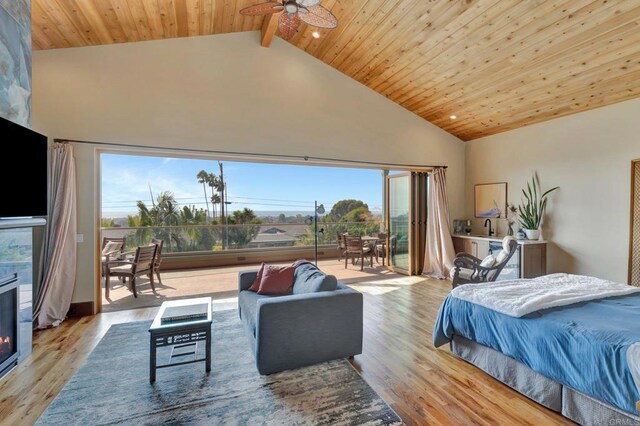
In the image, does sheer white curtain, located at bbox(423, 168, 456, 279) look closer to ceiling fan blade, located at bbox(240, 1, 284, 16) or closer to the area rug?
the area rug

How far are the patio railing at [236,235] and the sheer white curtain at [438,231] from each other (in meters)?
1.82

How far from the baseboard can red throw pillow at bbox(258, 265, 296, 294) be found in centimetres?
249

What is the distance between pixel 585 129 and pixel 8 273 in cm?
712

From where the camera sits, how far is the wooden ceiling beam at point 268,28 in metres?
4.17

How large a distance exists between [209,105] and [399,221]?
4.52 m

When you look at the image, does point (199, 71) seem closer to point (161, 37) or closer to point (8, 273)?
point (161, 37)

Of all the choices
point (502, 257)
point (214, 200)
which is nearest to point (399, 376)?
point (502, 257)

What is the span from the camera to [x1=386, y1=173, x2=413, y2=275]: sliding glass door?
6.44 meters

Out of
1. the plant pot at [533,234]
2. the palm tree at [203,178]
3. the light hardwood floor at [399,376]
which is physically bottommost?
the light hardwood floor at [399,376]

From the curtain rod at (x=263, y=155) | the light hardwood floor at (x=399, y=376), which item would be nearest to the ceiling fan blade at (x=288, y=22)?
the curtain rod at (x=263, y=155)

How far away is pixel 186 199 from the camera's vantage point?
6934 mm

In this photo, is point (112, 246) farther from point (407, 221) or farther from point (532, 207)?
point (532, 207)

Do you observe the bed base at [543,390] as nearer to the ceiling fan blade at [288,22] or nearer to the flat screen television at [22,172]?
the ceiling fan blade at [288,22]

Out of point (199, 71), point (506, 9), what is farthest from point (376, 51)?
point (199, 71)
